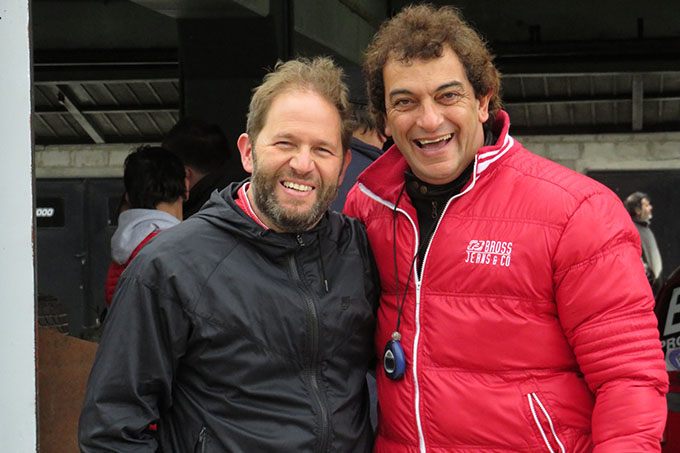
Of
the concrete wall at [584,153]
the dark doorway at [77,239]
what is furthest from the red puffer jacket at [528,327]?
the dark doorway at [77,239]

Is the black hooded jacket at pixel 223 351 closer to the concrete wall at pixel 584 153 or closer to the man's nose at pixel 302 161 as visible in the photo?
the man's nose at pixel 302 161

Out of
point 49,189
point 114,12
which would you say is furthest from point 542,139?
point 49,189

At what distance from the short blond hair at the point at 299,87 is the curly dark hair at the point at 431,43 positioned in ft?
0.38

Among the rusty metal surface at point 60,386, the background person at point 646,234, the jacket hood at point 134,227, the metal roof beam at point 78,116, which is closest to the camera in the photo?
the rusty metal surface at point 60,386

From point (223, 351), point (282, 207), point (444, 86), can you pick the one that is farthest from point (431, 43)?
point (223, 351)

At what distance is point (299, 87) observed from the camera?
1889 mm

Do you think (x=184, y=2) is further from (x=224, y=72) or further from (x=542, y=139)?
(x=542, y=139)

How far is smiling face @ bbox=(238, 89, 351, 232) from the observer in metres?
1.83

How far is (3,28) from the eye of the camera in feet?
7.15


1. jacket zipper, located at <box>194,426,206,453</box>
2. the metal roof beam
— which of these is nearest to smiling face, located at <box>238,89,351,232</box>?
jacket zipper, located at <box>194,426,206,453</box>

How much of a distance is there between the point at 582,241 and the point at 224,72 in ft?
13.0

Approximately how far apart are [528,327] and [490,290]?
10cm

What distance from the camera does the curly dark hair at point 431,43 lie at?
1863 mm

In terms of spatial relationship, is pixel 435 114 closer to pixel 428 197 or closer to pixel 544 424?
pixel 428 197
